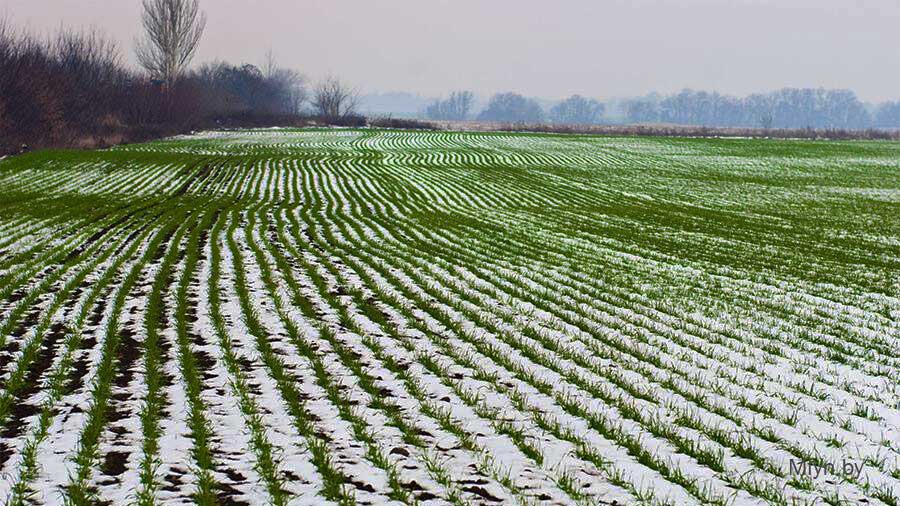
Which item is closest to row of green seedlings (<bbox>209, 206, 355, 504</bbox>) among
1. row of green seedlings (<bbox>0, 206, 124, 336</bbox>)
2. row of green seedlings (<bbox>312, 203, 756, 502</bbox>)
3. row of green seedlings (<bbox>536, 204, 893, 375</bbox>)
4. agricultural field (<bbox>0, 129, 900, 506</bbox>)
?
agricultural field (<bbox>0, 129, 900, 506</bbox>)

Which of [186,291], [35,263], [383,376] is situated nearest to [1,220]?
[35,263]

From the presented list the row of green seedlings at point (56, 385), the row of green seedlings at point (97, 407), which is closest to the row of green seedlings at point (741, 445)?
the row of green seedlings at point (97, 407)

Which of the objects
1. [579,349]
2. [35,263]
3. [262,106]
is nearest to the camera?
[579,349]

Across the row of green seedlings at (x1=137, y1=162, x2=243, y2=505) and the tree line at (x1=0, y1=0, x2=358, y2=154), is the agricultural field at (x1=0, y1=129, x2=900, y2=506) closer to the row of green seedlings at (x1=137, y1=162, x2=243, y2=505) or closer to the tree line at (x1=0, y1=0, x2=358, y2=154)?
the row of green seedlings at (x1=137, y1=162, x2=243, y2=505)

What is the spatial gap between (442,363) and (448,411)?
1567 millimetres

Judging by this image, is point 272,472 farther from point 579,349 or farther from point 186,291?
point 186,291

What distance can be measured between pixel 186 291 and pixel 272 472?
23.5 feet

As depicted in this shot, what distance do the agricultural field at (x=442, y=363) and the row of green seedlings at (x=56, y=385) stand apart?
3 centimetres

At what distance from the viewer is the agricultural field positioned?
18.3 feet

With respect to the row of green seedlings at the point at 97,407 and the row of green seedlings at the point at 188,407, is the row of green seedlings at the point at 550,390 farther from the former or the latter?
the row of green seedlings at the point at 97,407

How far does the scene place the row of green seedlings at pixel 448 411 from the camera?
18.3 ft

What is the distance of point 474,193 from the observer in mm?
33406

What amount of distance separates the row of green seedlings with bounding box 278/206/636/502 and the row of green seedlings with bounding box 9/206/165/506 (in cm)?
349

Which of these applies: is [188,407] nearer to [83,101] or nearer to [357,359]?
[357,359]
